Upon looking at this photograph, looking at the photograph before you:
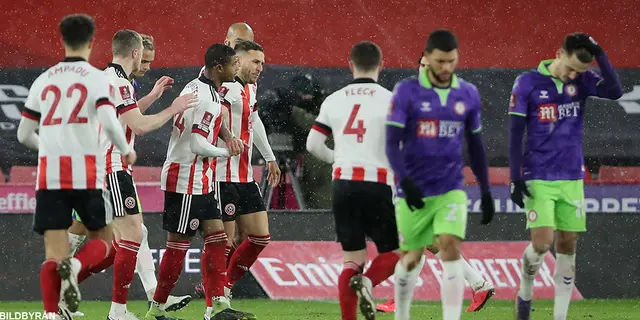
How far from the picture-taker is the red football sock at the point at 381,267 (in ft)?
23.6

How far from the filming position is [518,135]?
7.53 meters

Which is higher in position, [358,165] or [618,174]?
[358,165]

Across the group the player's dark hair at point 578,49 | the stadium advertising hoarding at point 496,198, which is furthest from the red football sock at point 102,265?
the stadium advertising hoarding at point 496,198

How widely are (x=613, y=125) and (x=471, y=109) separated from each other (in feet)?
20.6

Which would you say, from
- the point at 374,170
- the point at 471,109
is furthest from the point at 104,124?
the point at 471,109

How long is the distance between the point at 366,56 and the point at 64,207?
2001 millimetres

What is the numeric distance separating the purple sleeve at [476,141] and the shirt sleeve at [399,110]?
0.39 metres

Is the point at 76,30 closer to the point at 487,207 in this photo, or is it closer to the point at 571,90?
the point at 487,207

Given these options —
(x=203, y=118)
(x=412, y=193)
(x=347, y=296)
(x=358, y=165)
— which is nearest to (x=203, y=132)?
(x=203, y=118)

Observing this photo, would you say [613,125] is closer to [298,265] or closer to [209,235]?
[298,265]

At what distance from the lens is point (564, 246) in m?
7.61

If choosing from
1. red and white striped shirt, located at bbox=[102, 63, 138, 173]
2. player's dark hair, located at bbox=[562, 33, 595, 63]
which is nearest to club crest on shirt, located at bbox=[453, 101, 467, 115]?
player's dark hair, located at bbox=[562, 33, 595, 63]


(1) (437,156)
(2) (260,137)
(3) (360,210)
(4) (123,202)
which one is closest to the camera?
(1) (437,156)

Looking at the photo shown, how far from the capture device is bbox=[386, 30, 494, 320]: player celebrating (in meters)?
6.59
